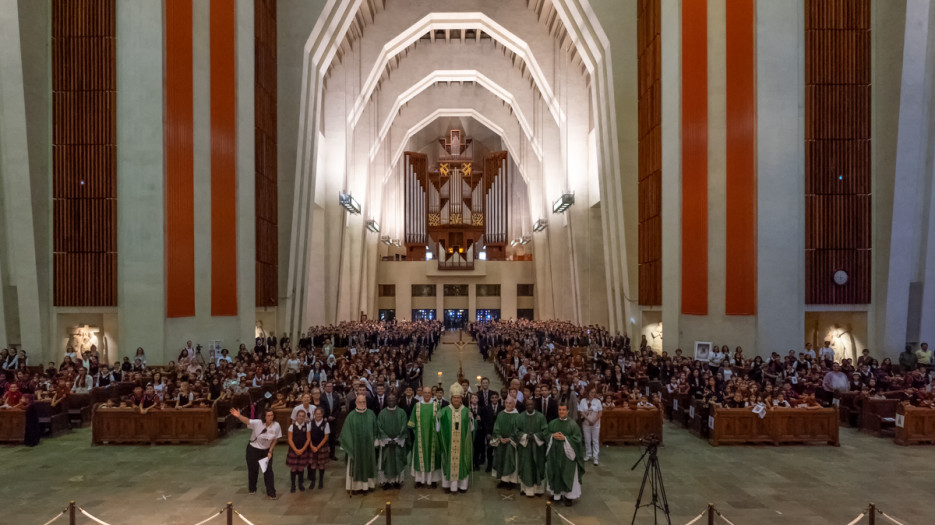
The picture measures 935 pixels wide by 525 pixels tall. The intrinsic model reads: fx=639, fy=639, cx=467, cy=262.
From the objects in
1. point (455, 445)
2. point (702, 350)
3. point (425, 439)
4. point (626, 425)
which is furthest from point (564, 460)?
point (702, 350)

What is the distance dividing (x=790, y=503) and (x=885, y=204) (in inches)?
509

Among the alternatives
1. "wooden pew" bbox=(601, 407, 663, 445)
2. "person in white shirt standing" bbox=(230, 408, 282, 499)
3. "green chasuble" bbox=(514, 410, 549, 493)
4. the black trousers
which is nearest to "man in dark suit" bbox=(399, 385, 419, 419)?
"green chasuble" bbox=(514, 410, 549, 493)

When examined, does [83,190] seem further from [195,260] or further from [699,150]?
[699,150]

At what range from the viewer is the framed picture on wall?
58.2 feet

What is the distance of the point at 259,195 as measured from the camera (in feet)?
72.7

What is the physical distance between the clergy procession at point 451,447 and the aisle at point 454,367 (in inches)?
288

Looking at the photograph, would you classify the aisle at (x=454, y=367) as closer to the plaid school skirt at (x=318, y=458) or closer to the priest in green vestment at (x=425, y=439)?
the priest in green vestment at (x=425, y=439)

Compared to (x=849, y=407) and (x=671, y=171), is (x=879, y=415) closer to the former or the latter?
(x=849, y=407)

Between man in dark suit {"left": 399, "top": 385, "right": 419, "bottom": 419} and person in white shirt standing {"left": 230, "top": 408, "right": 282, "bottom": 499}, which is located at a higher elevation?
man in dark suit {"left": 399, "top": 385, "right": 419, "bottom": 419}

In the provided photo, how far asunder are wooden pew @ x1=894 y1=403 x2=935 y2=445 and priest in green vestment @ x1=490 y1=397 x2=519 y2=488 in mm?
6811

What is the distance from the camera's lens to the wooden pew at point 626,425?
10531mm

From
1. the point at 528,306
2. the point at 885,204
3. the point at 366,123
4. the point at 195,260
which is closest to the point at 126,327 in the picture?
the point at 195,260

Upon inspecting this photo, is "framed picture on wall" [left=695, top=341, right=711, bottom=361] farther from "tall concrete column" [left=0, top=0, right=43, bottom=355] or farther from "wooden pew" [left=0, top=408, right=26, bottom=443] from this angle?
"tall concrete column" [left=0, top=0, right=43, bottom=355]

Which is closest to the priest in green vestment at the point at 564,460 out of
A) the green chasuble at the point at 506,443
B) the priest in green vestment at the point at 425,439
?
the green chasuble at the point at 506,443
